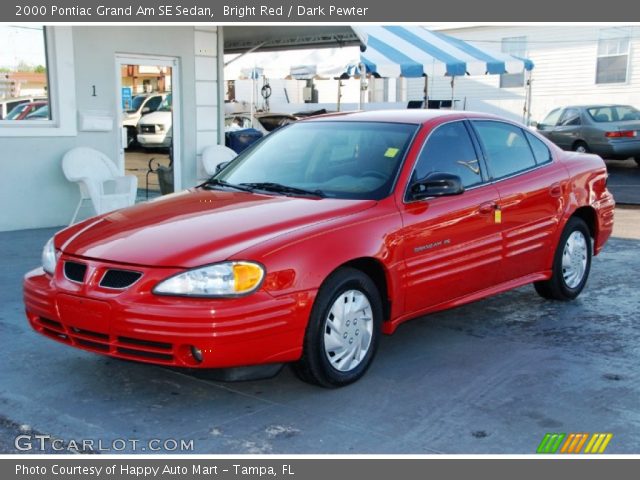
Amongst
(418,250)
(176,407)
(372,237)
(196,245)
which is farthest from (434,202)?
(176,407)

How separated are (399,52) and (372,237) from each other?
37.1 ft

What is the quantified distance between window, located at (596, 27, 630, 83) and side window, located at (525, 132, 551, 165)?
1788 cm

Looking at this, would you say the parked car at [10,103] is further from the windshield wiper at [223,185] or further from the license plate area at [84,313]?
the license plate area at [84,313]

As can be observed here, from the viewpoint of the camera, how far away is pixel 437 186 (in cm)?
493

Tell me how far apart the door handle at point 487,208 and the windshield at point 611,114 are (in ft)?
49.0

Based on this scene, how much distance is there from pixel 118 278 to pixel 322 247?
111 centimetres

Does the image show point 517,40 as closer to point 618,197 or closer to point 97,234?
point 618,197

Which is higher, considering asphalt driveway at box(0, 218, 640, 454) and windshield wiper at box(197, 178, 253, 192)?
windshield wiper at box(197, 178, 253, 192)

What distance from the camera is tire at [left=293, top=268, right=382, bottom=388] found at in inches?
170

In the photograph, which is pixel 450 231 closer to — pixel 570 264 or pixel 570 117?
pixel 570 264

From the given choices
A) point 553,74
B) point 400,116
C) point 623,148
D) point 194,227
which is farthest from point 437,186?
point 553,74

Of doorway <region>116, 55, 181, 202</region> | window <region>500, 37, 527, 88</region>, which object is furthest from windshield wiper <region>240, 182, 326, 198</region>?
window <region>500, 37, 527, 88</region>

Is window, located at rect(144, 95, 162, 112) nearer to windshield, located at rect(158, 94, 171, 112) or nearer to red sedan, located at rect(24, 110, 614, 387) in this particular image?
windshield, located at rect(158, 94, 171, 112)

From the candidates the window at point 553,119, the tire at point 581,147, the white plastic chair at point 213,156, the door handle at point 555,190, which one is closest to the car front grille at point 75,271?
the door handle at point 555,190
